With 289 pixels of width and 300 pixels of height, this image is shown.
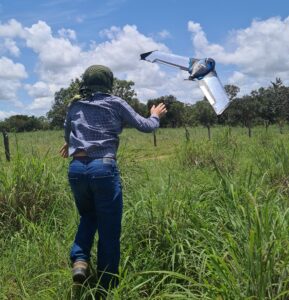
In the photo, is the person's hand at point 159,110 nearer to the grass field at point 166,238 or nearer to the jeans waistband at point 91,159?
the jeans waistband at point 91,159

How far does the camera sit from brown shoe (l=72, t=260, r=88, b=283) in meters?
3.10

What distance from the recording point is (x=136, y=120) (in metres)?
3.28

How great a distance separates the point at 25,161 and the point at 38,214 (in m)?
0.68

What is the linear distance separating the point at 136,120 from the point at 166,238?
38.5 inches

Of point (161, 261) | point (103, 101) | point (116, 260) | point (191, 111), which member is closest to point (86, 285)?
point (116, 260)

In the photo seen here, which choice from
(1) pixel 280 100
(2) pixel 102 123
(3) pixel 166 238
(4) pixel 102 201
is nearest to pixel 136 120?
(2) pixel 102 123

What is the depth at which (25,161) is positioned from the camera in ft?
16.9

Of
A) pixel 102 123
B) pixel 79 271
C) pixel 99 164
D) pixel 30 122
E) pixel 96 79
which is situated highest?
pixel 30 122

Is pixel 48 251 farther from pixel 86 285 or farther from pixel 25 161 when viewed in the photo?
pixel 25 161

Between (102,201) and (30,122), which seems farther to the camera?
(30,122)

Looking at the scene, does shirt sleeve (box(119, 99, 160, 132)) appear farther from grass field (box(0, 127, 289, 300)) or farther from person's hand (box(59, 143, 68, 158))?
grass field (box(0, 127, 289, 300))

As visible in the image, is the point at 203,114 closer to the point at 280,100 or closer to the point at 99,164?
the point at 280,100

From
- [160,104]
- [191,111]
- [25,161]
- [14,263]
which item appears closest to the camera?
[160,104]

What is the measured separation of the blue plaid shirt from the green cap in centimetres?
5
